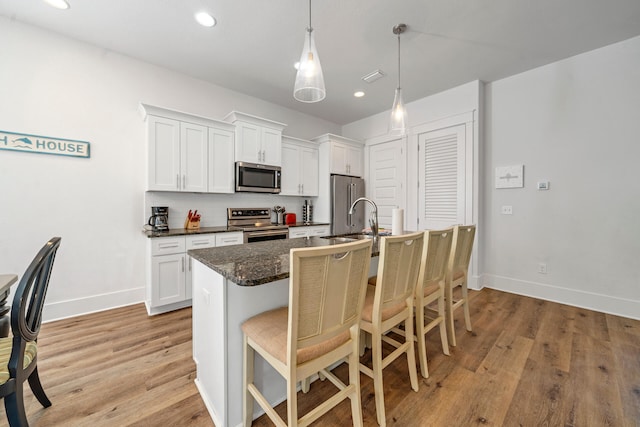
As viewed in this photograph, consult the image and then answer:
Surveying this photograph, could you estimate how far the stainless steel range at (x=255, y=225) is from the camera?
3.30 m

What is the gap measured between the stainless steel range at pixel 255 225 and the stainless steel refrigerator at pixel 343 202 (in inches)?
42.1

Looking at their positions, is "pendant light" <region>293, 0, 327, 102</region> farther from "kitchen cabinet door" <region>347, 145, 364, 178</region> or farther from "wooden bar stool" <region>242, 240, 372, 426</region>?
"kitchen cabinet door" <region>347, 145, 364, 178</region>

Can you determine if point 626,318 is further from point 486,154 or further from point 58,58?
point 58,58

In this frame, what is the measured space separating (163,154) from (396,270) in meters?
2.85

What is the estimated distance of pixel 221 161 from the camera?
3291 millimetres

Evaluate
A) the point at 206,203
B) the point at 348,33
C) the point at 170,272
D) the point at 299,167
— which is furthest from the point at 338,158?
the point at 170,272

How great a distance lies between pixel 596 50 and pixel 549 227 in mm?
2020

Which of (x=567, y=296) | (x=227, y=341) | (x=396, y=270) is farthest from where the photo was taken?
(x=567, y=296)

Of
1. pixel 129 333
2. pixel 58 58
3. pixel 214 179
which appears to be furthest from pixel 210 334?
pixel 58 58

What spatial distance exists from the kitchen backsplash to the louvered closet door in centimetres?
238

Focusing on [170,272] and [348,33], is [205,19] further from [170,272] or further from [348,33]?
[170,272]

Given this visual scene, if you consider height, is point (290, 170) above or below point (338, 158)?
below

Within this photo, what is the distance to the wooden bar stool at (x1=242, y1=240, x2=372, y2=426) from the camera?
94cm

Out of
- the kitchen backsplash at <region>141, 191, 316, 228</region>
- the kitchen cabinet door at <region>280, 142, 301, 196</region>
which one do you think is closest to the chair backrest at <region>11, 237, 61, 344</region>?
the kitchen backsplash at <region>141, 191, 316, 228</region>
